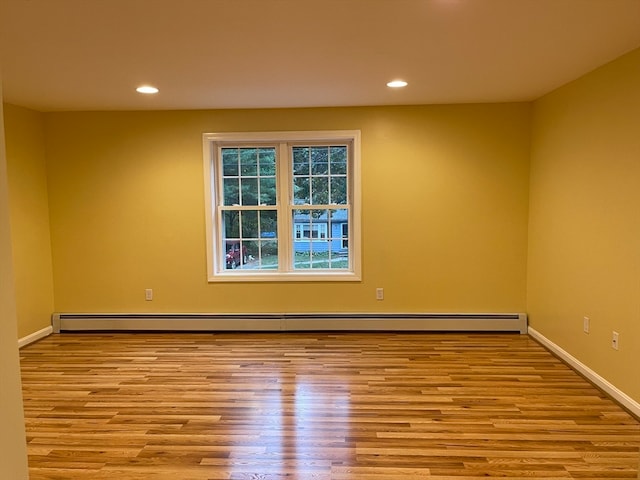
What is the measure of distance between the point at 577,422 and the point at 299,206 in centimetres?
291

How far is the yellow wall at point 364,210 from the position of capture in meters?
4.23

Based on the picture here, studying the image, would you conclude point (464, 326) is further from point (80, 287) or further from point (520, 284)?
point (80, 287)

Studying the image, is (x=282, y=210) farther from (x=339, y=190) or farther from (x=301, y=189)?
(x=339, y=190)

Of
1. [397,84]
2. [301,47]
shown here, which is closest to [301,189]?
[397,84]

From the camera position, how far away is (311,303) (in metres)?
4.46

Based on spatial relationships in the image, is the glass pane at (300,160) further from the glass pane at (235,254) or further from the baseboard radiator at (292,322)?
the baseboard radiator at (292,322)

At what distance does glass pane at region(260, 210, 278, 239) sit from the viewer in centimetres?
452

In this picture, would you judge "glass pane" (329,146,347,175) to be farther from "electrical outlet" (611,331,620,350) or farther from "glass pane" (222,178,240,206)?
"electrical outlet" (611,331,620,350)

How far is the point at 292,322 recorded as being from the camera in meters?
4.44

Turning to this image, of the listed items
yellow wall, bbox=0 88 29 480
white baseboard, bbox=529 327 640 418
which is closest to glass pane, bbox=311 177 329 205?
white baseboard, bbox=529 327 640 418

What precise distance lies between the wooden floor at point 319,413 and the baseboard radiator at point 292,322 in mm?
260

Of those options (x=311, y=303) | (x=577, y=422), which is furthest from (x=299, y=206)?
(x=577, y=422)

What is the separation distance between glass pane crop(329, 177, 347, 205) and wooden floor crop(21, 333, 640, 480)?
55.5 inches

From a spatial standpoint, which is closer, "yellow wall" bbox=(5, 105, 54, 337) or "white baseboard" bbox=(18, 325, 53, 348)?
"yellow wall" bbox=(5, 105, 54, 337)
